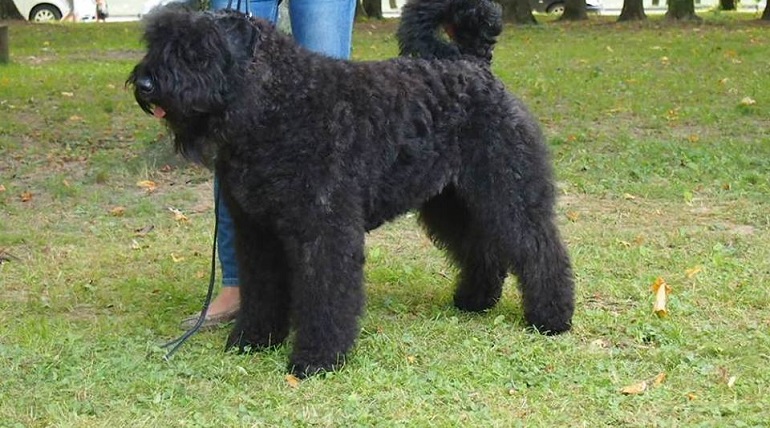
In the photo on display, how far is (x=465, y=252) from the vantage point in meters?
5.02

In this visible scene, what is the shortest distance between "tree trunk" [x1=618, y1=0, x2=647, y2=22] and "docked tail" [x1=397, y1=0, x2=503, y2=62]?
19.8 m

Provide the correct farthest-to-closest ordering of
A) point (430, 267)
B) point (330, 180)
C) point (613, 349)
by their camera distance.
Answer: point (430, 267), point (613, 349), point (330, 180)

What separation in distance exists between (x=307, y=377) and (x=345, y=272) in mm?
444

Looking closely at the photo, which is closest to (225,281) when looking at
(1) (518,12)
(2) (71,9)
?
(1) (518,12)

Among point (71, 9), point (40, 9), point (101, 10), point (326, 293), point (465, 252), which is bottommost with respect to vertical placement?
point (101, 10)

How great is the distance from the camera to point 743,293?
506 cm

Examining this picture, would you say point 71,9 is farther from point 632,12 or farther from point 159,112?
point 159,112

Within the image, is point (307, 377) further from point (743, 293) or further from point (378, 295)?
point (743, 293)

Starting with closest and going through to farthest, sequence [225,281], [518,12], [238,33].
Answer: [238,33] → [225,281] → [518,12]

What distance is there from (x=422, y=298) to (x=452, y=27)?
4.70 ft

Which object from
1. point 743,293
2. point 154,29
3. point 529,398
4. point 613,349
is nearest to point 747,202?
point 743,293

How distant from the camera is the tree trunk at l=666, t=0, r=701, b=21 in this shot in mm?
23266

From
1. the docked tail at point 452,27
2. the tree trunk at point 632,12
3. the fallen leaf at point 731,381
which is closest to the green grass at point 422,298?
the fallen leaf at point 731,381

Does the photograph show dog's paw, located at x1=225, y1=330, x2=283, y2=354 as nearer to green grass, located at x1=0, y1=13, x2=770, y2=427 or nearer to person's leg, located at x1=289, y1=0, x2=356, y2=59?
green grass, located at x1=0, y1=13, x2=770, y2=427
